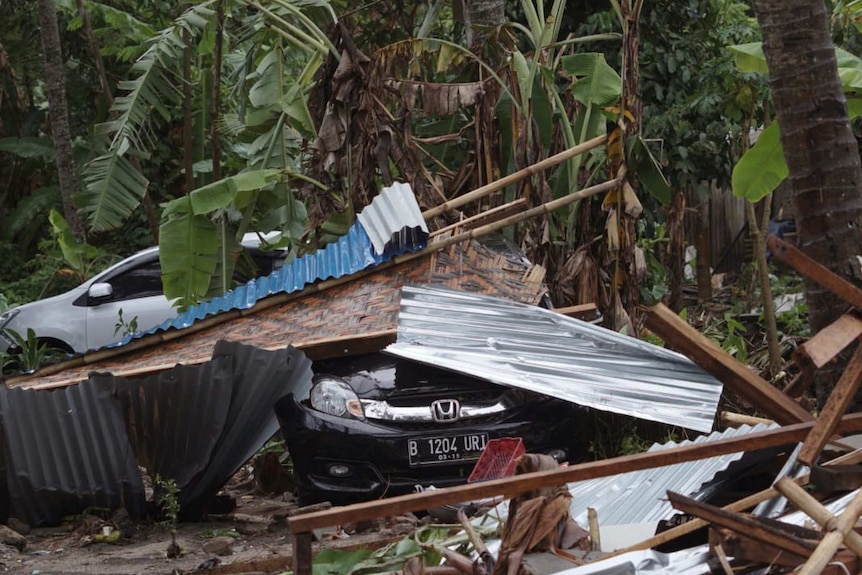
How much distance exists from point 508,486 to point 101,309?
9.89 meters

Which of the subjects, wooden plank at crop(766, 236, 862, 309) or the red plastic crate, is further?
the red plastic crate

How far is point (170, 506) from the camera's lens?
19.6ft

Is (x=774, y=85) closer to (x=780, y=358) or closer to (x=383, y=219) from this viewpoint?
(x=383, y=219)

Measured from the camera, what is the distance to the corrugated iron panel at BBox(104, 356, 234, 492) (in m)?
6.23

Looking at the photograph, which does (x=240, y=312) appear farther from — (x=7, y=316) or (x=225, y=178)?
(x=7, y=316)

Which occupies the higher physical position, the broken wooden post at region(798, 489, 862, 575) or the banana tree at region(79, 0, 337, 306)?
the banana tree at region(79, 0, 337, 306)

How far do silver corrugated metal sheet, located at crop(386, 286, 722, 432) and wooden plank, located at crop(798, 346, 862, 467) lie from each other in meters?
2.31

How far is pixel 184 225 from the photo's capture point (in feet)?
31.1

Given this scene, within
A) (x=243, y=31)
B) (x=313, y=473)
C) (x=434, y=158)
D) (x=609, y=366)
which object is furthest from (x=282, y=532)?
(x=243, y=31)

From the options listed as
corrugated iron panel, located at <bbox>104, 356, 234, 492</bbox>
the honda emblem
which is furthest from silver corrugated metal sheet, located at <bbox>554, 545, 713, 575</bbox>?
corrugated iron panel, located at <bbox>104, 356, 234, 492</bbox>

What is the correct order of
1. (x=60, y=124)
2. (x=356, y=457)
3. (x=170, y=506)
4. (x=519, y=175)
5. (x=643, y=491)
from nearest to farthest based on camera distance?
1. (x=643, y=491)
2. (x=170, y=506)
3. (x=356, y=457)
4. (x=519, y=175)
5. (x=60, y=124)

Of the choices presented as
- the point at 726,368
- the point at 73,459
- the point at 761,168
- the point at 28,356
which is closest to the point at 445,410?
the point at 73,459

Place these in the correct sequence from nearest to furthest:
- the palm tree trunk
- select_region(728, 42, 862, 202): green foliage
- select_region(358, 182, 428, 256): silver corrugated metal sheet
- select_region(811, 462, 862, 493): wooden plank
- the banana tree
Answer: select_region(811, 462, 862, 493): wooden plank, the palm tree trunk, select_region(728, 42, 862, 202): green foliage, select_region(358, 182, 428, 256): silver corrugated metal sheet, the banana tree

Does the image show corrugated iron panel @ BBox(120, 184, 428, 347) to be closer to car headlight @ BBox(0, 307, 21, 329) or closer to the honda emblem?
the honda emblem
